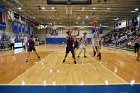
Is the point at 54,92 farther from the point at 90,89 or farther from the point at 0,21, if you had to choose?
the point at 0,21

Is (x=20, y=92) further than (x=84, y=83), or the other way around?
(x=84, y=83)

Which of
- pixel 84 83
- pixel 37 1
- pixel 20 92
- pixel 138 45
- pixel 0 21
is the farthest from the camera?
pixel 0 21

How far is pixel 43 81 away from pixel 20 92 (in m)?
1.50

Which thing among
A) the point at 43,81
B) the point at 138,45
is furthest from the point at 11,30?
the point at 43,81

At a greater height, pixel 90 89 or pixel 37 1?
pixel 37 1

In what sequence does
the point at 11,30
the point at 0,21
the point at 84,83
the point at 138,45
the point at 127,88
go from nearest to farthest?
1. the point at 127,88
2. the point at 84,83
3. the point at 138,45
4. the point at 0,21
5. the point at 11,30

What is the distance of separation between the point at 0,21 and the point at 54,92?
75.1ft

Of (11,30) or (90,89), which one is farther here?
(11,30)

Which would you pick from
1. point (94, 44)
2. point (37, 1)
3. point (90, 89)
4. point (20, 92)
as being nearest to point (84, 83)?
point (90, 89)

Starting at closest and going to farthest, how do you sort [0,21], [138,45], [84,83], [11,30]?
[84,83] < [138,45] < [0,21] < [11,30]

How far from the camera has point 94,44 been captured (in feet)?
49.2

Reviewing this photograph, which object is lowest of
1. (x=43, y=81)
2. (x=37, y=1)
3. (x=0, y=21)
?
(x=43, y=81)

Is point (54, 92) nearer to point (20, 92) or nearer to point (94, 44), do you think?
point (20, 92)

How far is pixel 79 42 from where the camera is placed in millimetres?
15625
